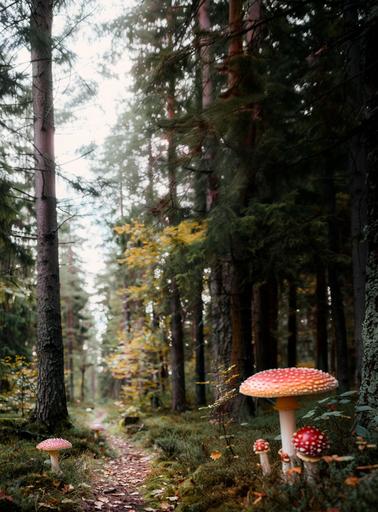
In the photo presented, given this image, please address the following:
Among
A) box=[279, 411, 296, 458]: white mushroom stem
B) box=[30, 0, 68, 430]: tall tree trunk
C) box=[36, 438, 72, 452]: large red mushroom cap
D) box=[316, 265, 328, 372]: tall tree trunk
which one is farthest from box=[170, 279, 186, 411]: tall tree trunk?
box=[279, 411, 296, 458]: white mushroom stem

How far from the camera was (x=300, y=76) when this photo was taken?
6074mm

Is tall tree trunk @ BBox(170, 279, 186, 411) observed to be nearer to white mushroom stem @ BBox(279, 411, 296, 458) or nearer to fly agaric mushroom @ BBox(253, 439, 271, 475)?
fly agaric mushroom @ BBox(253, 439, 271, 475)

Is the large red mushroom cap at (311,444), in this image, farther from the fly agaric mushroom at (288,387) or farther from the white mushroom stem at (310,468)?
the fly agaric mushroom at (288,387)

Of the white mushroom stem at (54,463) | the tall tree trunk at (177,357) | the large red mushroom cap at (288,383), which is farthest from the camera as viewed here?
the tall tree trunk at (177,357)

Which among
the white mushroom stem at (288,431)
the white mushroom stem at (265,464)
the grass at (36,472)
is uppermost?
the white mushroom stem at (288,431)

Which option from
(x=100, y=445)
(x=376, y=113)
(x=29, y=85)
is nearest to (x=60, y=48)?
(x=29, y=85)

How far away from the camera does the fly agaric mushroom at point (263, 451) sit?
12.2 feet

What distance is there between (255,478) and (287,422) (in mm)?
909

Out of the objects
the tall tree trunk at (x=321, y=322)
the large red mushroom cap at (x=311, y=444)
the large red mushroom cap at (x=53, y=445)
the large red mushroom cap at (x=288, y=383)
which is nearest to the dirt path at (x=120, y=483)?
the large red mushroom cap at (x=53, y=445)

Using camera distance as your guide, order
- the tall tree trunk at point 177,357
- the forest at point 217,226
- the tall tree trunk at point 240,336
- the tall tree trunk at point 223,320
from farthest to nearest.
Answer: the tall tree trunk at point 177,357
the tall tree trunk at point 223,320
the tall tree trunk at point 240,336
the forest at point 217,226

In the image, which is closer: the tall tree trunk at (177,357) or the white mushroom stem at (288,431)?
the white mushroom stem at (288,431)

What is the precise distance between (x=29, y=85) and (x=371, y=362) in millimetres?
10765

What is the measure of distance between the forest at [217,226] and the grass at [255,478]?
0.02 meters

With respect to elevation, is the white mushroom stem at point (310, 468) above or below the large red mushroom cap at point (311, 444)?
below
